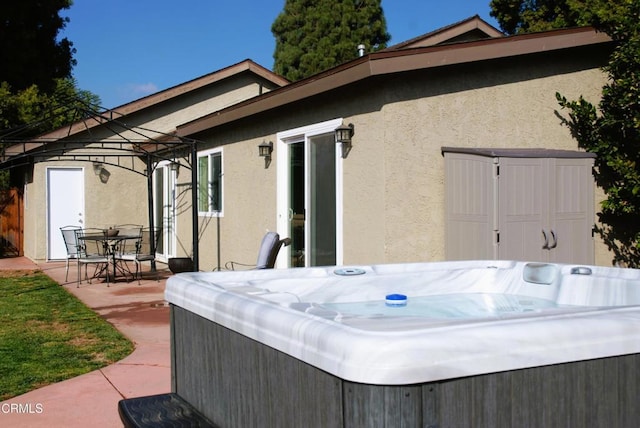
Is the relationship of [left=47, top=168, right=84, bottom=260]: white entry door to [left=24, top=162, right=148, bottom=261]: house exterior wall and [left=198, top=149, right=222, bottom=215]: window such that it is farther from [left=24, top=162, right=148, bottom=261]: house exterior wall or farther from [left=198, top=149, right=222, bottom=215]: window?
[left=198, top=149, right=222, bottom=215]: window

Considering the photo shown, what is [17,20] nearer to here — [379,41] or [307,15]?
[307,15]

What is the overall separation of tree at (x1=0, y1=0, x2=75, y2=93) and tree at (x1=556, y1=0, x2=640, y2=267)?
19.0m

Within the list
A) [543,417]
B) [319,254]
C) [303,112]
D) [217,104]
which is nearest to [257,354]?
[543,417]

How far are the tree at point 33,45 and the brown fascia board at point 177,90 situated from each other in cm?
745

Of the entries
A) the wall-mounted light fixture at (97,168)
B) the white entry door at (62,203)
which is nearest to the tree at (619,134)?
the wall-mounted light fixture at (97,168)

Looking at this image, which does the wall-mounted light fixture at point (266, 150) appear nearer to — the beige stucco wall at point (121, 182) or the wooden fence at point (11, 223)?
the beige stucco wall at point (121, 182)

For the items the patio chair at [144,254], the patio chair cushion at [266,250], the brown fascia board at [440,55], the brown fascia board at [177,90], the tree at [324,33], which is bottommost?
the patio chair at [144,254]

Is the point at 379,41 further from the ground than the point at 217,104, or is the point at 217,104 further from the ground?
the point at 379,41

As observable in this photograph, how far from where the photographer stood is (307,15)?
2786 centimetres

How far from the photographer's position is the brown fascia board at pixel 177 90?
15.4 metres

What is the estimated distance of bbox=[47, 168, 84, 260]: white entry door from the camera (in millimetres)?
15797

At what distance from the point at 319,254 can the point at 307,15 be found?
2137 cm

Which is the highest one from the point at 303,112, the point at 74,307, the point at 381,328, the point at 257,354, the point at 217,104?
the point at 217,104

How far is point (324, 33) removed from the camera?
2742 centimetres
